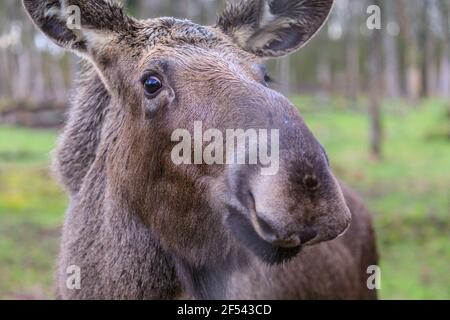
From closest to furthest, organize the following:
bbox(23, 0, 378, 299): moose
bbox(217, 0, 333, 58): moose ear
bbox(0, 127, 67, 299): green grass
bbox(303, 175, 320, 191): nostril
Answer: bbox(303, 175, 320, 191): nostril < bbox(23, 0, 378, 299): moose < bbox(217, 0, 333, 58): moose ear < bbox(0, 127, 67, 299): green grass

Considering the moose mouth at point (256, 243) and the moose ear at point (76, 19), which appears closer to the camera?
the moose mouth at point (256, 243)

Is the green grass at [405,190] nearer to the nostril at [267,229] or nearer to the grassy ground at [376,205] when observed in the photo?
the grassy ground at [376,205]

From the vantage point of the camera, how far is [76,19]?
4.06 metres

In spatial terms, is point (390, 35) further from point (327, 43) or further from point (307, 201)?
point (307, 201)

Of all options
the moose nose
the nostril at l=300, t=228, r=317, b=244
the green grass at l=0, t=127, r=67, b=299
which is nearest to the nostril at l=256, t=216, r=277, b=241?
the moose nose

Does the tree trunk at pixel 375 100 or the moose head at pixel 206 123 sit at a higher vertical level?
the tree trunk at pixel 375 100

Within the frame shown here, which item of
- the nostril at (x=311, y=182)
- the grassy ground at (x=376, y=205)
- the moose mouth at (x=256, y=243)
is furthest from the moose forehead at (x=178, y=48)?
the grassy ground at (x=376, y=205)

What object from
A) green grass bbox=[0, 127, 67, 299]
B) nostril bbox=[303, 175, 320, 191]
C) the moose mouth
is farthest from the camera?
green grass bbox=[0, 127, 67, 299]

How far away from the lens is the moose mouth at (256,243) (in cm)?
326

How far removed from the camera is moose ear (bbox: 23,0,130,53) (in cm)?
407

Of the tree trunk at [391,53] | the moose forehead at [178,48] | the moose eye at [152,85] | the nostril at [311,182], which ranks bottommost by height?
the nostril at [311,182]

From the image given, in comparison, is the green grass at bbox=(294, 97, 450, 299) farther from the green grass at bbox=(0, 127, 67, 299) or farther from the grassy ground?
the green grass at bbox=(0, 127, 67, 299)

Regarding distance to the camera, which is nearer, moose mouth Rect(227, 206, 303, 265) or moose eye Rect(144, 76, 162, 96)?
moose mouth Rect(227, 206, 303, 265)

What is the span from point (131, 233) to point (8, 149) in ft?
51.1
